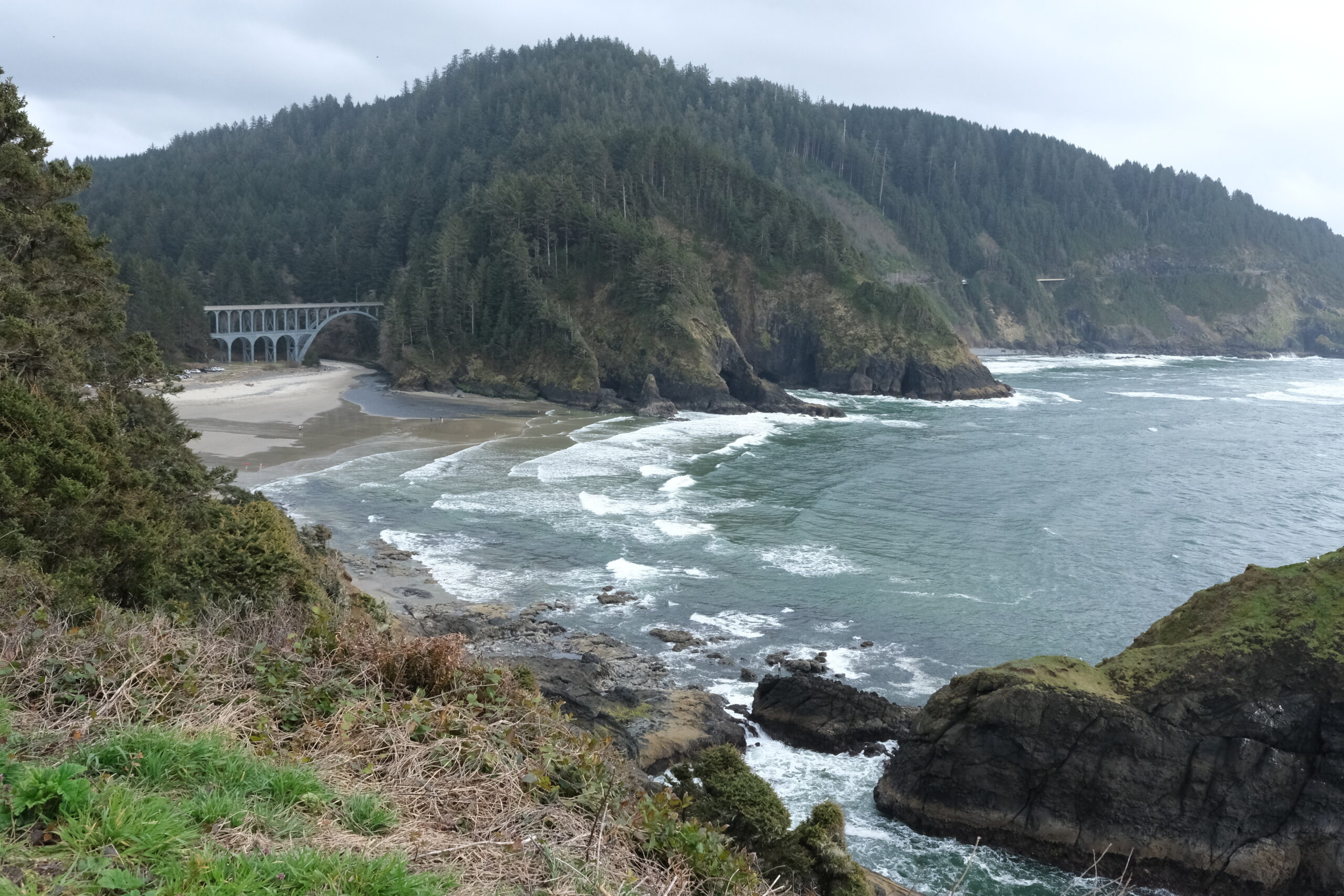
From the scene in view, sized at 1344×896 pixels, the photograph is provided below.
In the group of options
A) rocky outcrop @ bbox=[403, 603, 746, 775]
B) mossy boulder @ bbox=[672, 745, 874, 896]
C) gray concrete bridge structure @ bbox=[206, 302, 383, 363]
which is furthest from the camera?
gray concrete bridge structure @ bbox=[206, 302, 383, 363]

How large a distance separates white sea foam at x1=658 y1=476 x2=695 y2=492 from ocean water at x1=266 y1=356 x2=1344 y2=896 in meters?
0.27

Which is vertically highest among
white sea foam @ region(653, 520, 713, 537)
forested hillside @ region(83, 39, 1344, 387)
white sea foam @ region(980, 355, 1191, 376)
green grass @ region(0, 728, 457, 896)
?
forested hillside @ region(83, 39, 1344, 387)

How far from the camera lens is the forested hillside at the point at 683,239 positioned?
90625 mm

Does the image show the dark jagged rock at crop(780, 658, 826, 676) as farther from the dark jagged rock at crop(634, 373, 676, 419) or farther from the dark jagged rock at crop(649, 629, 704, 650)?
the dark jagged rock at crop(634, 373, 676, 419)

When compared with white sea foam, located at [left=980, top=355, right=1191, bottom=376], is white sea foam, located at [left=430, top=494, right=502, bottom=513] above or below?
below

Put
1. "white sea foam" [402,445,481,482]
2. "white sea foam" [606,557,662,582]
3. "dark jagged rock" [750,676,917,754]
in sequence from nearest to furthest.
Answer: "dark jagged rock" [750,676,917,754], "white sea foam" [606,557,662,582], "white sea foam" [402,445,481,482]

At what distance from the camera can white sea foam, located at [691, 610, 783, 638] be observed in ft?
96.6

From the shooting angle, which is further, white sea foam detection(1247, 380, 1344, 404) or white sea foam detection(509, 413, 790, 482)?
white sea foam detection(1247, 380, 1344, 404)

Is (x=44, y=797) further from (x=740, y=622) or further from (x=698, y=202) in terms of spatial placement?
(x=698, y=202)

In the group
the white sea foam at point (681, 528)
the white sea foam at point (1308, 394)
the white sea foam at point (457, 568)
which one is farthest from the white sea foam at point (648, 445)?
the white sea foam at point (1308, 394)

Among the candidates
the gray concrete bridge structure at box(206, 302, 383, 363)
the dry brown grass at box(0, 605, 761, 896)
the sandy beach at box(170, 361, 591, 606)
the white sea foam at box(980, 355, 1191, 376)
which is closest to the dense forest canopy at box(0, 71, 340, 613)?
the dry brown grass at box(0, 605, 761, 896)

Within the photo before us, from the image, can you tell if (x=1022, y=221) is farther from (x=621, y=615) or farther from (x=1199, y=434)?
(x=621, y=615)

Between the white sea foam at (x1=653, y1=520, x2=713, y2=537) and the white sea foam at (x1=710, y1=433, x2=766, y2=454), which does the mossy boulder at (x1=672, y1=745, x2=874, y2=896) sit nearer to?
the white sea foam at (x1=653, y1=520, x2=713, y2=537)

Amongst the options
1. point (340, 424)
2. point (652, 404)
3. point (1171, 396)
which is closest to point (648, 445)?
point (652, 404)
